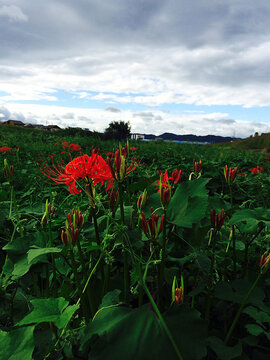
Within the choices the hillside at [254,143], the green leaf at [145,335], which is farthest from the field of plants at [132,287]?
the hillside at [254,143]

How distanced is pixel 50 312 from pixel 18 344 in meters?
0.15

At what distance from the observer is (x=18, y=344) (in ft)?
2.79

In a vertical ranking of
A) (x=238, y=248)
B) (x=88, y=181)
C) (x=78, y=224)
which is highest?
(x=88, y=181)

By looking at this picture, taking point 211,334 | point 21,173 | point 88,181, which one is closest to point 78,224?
point 88,181

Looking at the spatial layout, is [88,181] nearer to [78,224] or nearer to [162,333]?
[78,224]

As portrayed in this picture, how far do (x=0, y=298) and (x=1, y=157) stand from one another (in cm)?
564

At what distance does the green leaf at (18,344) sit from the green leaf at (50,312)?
59mm

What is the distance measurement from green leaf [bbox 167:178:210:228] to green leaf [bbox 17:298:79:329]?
0.40 m

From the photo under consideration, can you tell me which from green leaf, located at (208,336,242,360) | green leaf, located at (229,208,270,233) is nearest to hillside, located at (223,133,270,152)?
green leaf, located at (229,208,270,233)

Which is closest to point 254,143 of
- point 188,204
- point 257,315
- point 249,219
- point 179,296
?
point 249,219

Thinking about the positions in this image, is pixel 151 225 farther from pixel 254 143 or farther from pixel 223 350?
pixel 254 143

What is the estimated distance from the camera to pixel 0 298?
3.45 ft

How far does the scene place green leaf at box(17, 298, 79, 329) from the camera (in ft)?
2.56

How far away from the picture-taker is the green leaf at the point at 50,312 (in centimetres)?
78
